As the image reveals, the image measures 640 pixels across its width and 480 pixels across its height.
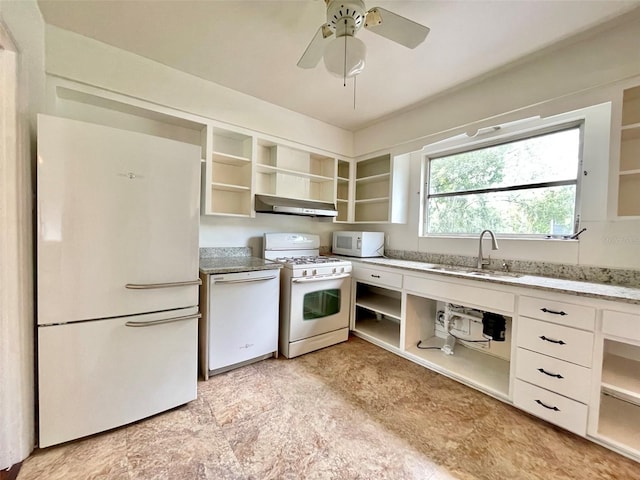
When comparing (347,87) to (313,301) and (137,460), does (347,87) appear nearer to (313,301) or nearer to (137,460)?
(313,301)

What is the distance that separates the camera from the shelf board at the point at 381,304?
8.94 ft

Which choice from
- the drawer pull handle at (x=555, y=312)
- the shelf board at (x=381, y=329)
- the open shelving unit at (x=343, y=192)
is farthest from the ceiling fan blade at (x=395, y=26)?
the shelf board at (x=381, y=329)

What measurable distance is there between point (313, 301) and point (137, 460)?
64.6 inches

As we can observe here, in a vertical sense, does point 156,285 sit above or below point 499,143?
below

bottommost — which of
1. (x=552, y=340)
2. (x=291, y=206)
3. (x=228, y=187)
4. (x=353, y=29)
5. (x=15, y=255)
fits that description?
(x=552, y=340)

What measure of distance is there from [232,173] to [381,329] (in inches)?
98.9

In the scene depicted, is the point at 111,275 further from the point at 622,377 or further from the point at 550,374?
the point at 622,377

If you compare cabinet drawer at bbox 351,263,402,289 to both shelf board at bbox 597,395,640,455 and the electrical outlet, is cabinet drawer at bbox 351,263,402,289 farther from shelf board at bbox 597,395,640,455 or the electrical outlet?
shelf board at bbox 597,395,640,455

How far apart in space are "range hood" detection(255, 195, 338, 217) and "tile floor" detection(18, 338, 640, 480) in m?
1.57

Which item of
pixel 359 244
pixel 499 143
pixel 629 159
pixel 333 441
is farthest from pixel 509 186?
pixel 333 441

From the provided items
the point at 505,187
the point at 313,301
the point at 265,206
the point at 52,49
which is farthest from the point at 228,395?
Answer: the point at 505,187

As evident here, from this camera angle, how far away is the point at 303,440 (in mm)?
1506

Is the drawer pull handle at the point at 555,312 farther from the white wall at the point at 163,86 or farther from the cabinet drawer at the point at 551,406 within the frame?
the white wall at the point at 163,86

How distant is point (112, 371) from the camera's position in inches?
58.9
